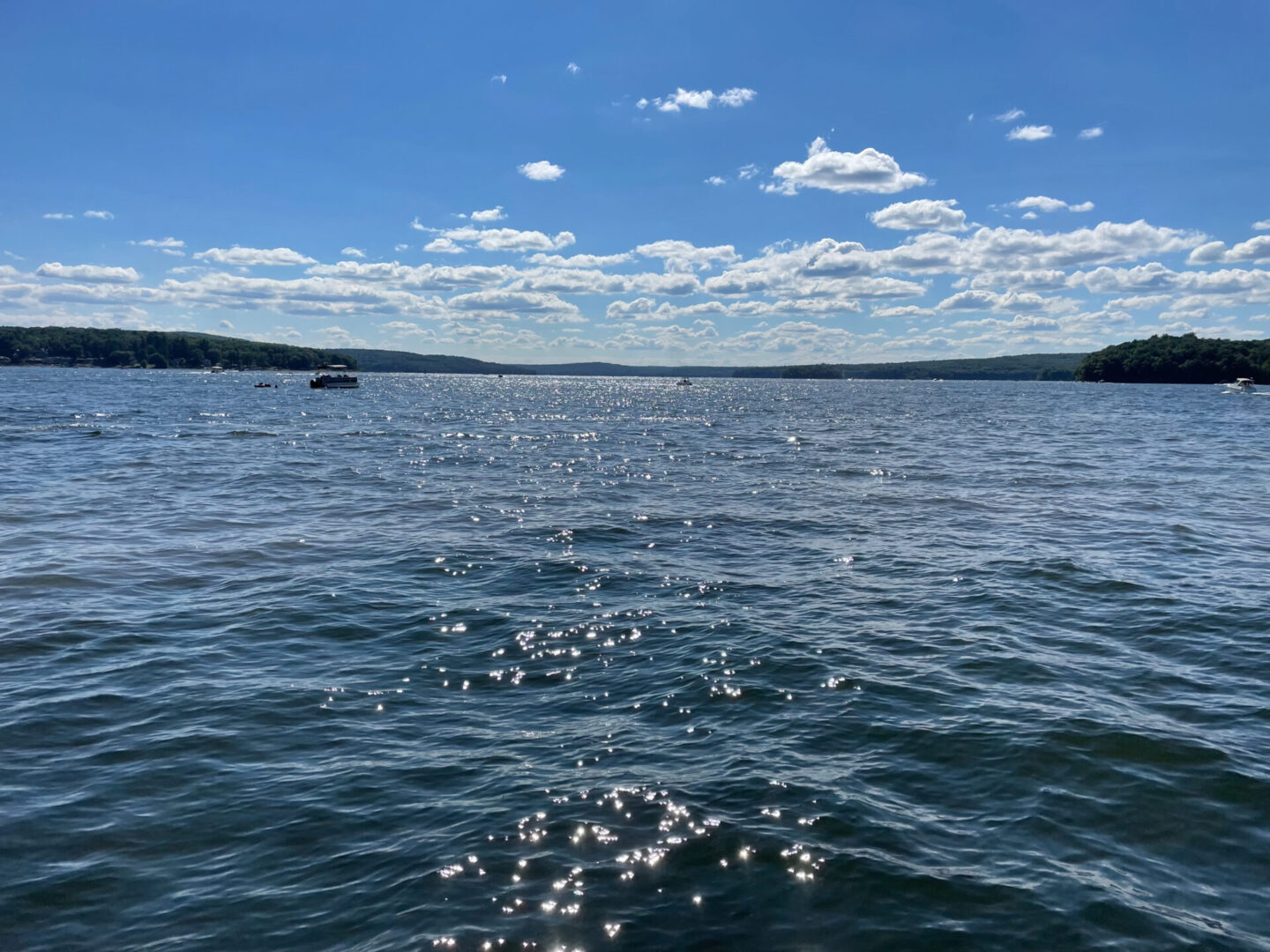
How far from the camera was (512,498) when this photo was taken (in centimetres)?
3053

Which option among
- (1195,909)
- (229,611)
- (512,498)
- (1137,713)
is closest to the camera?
(1195,909)

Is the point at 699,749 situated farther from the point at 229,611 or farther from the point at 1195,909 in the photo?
the point at 229,611

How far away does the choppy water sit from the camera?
731 centimetres

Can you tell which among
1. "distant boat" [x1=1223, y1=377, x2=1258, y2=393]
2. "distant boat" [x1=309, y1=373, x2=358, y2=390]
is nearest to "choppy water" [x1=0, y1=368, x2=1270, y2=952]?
"distant boat" [x1=309, y1=373, x2=358, y2=390]

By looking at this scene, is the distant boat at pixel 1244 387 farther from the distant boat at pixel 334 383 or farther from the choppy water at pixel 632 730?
the distant boat at pixel 334 383

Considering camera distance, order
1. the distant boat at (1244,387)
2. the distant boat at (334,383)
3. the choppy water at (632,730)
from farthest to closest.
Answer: the distant boat at (1244,387) → the distant boat at (334,383) → the choppy water at (632,730)

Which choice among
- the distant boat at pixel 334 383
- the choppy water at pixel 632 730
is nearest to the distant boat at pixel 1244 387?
the choppy water at pixel 632 730

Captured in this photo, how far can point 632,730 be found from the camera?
10.9m

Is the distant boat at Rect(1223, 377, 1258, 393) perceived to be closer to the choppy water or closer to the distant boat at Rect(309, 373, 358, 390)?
the choppy water

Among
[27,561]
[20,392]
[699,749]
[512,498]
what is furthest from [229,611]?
[20,392]

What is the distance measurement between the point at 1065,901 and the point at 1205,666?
8.16m

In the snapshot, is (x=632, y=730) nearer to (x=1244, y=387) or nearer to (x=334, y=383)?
(x=334, y=383)

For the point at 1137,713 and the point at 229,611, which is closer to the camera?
the point at 1137,713

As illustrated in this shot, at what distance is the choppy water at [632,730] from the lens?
7.31m
